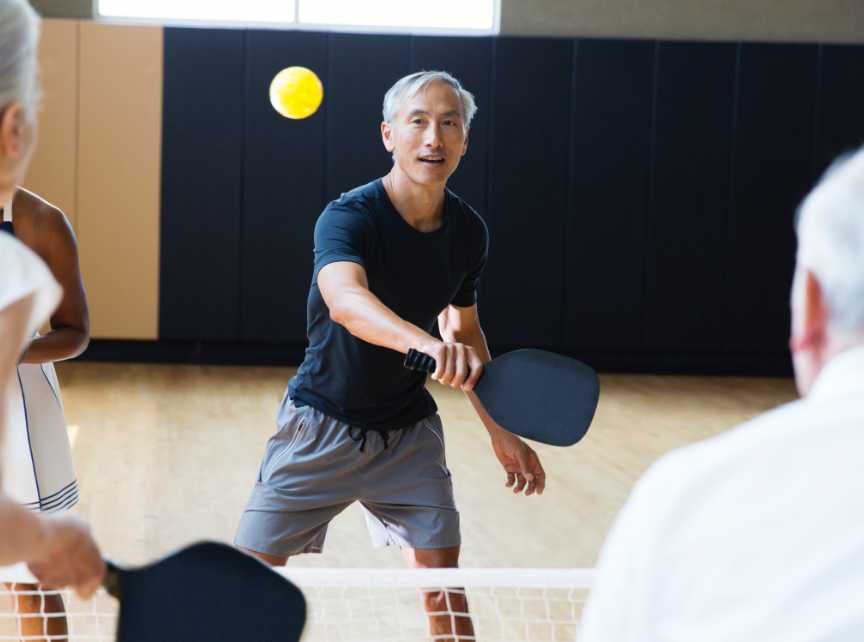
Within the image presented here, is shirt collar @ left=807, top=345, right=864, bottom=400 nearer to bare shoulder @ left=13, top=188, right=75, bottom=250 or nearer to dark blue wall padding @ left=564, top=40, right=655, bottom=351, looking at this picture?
bare shoulder @ left=13, top=188, right=75, bottom=250

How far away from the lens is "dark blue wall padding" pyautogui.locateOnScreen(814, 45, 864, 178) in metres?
9.07

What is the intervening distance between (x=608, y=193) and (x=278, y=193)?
235 cm

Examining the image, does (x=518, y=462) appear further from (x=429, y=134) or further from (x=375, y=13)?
(x=375, y=13)

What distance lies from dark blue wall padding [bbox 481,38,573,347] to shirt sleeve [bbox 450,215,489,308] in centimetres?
616

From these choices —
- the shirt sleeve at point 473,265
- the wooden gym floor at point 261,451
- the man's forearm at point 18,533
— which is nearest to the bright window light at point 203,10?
the wooden gym floor at point 261,451

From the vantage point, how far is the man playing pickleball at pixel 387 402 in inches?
102

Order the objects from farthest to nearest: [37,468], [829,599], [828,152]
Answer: [828,152]
[37,468]
[829,599]

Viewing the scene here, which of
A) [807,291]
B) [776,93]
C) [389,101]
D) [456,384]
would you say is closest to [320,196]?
[776,93]

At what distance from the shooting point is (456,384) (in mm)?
2057

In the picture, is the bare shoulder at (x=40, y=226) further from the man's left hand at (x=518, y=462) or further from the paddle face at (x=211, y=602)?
the paddle face at (x=211, y=602)

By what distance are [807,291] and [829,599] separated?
218 mm

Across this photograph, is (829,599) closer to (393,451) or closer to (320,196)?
(393,451)

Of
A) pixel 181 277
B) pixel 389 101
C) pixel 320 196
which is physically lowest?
pixel 181 277

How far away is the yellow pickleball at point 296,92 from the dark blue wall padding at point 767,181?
3031mm
